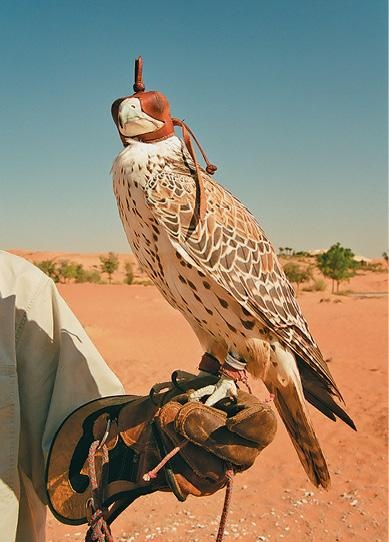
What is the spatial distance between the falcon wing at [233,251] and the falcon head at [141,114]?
0.55 feet

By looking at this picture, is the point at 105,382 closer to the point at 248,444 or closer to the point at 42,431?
the point at 42,431

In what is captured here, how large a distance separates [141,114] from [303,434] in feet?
4.76

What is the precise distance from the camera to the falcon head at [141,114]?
1.80 meters

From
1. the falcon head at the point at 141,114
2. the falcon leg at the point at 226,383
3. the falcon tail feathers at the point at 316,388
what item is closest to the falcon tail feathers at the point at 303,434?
the falcon tail feathers at the point at 316,388

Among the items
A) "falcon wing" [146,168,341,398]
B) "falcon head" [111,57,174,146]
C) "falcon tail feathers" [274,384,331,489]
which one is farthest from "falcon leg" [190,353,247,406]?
"falcon head" [111,57,174,146]

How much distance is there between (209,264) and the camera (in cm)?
195

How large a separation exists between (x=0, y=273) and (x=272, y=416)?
1.06m

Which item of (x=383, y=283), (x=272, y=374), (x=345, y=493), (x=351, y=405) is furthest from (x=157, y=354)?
(x=383, y=283)

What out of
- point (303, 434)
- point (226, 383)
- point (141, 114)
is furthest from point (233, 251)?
point (303, 434)

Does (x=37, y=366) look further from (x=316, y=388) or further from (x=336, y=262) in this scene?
(x=336, y=262)

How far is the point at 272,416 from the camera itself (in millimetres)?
1492

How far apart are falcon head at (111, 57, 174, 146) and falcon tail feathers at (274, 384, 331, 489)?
46.2 inches

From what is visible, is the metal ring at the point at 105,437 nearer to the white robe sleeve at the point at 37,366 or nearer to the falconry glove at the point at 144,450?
the falconry glove at the point at 144,450

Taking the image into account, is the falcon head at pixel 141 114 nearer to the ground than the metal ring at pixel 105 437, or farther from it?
farther from it
